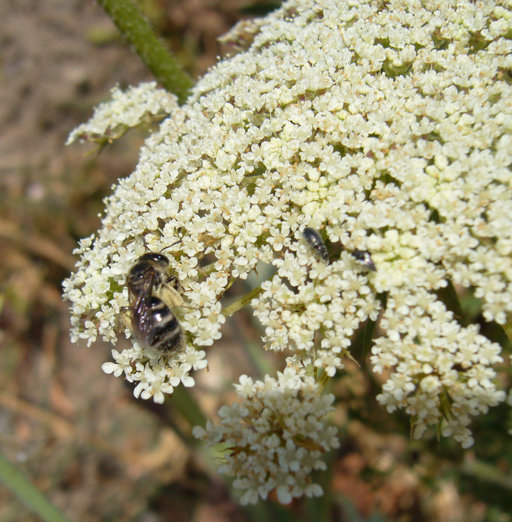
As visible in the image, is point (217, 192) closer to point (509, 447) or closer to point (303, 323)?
point (303, 323)

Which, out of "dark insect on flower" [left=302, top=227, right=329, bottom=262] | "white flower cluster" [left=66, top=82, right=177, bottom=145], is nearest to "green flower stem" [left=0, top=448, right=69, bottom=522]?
"white flower cluster" [left=66, top=82, right=177, bottom=145]

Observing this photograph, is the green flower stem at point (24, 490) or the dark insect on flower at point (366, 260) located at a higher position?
the dark insect on flower at point (366, 260)

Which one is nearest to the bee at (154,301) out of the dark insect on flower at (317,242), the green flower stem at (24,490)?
the dark insect on flower at (317,242)

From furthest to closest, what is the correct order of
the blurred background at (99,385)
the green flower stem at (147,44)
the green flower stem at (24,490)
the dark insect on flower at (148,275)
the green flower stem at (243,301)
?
the blurred background at (99,385), the green flower stem at (147,44), the green flower stem at (24,490), the green flower stem at (243,301), the dark insect on flower at (148,275)

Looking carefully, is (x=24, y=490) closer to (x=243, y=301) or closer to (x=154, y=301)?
(x=154, y=301)

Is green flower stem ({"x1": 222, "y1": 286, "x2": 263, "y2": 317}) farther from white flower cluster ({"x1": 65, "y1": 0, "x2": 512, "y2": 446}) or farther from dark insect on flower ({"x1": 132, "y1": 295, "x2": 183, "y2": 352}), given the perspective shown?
dark insect on flower ({"x1": 132, "y1": 295, "x2": 183, "y2": 352})

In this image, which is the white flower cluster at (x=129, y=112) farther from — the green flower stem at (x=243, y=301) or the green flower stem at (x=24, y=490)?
the green flower stem at (x=24, y=490)

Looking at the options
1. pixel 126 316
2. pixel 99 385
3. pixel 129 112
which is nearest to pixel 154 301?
pixel 126 316
